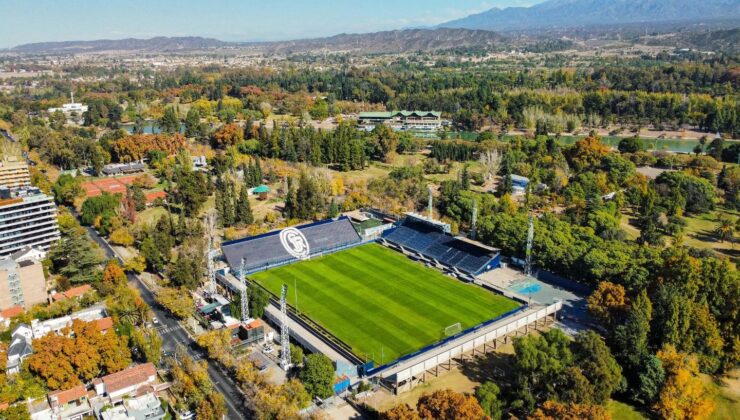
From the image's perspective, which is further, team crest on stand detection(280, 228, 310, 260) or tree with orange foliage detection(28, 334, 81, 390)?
team crest on stand detection(280, 228, 310, 260)

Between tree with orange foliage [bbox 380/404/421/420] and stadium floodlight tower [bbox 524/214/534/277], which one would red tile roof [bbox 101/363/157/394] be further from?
stadium floodlight tower [bbox 524/214/534/277]

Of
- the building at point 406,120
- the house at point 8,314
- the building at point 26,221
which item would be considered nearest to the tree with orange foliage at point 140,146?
the building at point 26,221

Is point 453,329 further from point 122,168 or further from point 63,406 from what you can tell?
point 122,168

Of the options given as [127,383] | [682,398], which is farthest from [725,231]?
[127,383]

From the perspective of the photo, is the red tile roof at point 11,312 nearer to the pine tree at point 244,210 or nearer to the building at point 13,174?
the pine tree at point 244,210

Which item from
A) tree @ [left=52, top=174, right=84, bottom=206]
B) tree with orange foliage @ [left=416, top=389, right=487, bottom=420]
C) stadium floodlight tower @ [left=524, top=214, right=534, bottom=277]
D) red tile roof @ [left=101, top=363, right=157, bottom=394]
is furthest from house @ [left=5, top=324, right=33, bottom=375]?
stadium floodlight tower @ [left=524, top=214, right=534, bottom=277]

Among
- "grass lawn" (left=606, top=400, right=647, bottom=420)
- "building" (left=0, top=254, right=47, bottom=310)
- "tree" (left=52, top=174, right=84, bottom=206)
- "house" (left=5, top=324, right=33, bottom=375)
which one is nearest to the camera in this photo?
"grass lawn" (left=606, top=400, right=647, bottom=420)

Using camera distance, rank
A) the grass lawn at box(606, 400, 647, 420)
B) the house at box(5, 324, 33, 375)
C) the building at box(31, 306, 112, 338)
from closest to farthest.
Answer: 1. the grass lawn at box(606, 400, 647, 420)
2. the house at box(5, 324, 33, 375)
3. the building at box(31, 306, 112, 338)

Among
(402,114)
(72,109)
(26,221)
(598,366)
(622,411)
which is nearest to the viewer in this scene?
(598,366)
